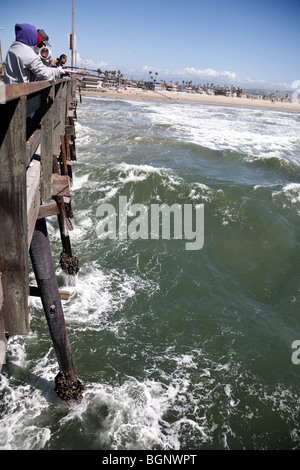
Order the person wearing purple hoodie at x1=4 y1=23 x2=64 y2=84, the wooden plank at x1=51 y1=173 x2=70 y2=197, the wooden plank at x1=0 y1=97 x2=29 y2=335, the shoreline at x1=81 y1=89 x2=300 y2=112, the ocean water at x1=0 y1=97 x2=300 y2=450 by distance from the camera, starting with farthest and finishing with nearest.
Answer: the shoreline at x1=81 y1=89 x2=300 y2=112 < the wooden plank at x1=51 y1=173 x2=70 y2=197 < the ocean water at x1=0 y1=97 x2=300 y2=450 < the person wearing purple hoodie at x1=4 y1=23 x2=64 y2=84 < the wooden plank at x1=0 y1=97 x2=29 y2=335

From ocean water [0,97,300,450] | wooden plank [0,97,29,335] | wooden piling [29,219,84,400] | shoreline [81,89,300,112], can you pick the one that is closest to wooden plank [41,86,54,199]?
wooden piling [29,219,84,400]

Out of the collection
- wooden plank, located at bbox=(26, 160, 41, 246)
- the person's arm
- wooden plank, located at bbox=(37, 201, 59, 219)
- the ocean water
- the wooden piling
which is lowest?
the ocean water

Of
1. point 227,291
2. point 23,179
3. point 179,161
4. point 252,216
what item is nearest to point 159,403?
point 227,291

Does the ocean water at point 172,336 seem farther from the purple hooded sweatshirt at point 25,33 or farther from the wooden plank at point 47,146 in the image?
the purple hooded sweatshirt at point 25,33

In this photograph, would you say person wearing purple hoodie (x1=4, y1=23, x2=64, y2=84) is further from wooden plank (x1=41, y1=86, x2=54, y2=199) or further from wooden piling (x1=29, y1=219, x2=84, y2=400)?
wooden piling (x1=29, y1=219, x2=84, y2=400)

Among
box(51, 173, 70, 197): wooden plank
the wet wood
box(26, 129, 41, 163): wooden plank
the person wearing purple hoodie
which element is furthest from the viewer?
box(51, 173, 70, 197): wooden plank

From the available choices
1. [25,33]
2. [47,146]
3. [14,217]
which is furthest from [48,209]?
[14,217]

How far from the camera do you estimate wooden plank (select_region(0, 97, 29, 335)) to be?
5.81 feet

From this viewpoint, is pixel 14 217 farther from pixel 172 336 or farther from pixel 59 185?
pixel 172 336

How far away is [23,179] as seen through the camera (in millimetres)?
1901

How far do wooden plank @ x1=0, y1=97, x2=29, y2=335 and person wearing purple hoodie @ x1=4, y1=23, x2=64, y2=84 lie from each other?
6.50 feet

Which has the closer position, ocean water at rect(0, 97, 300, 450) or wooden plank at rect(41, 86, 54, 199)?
wooden plank at rect(41, 86, 54, 199)

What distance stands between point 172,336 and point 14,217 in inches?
202
